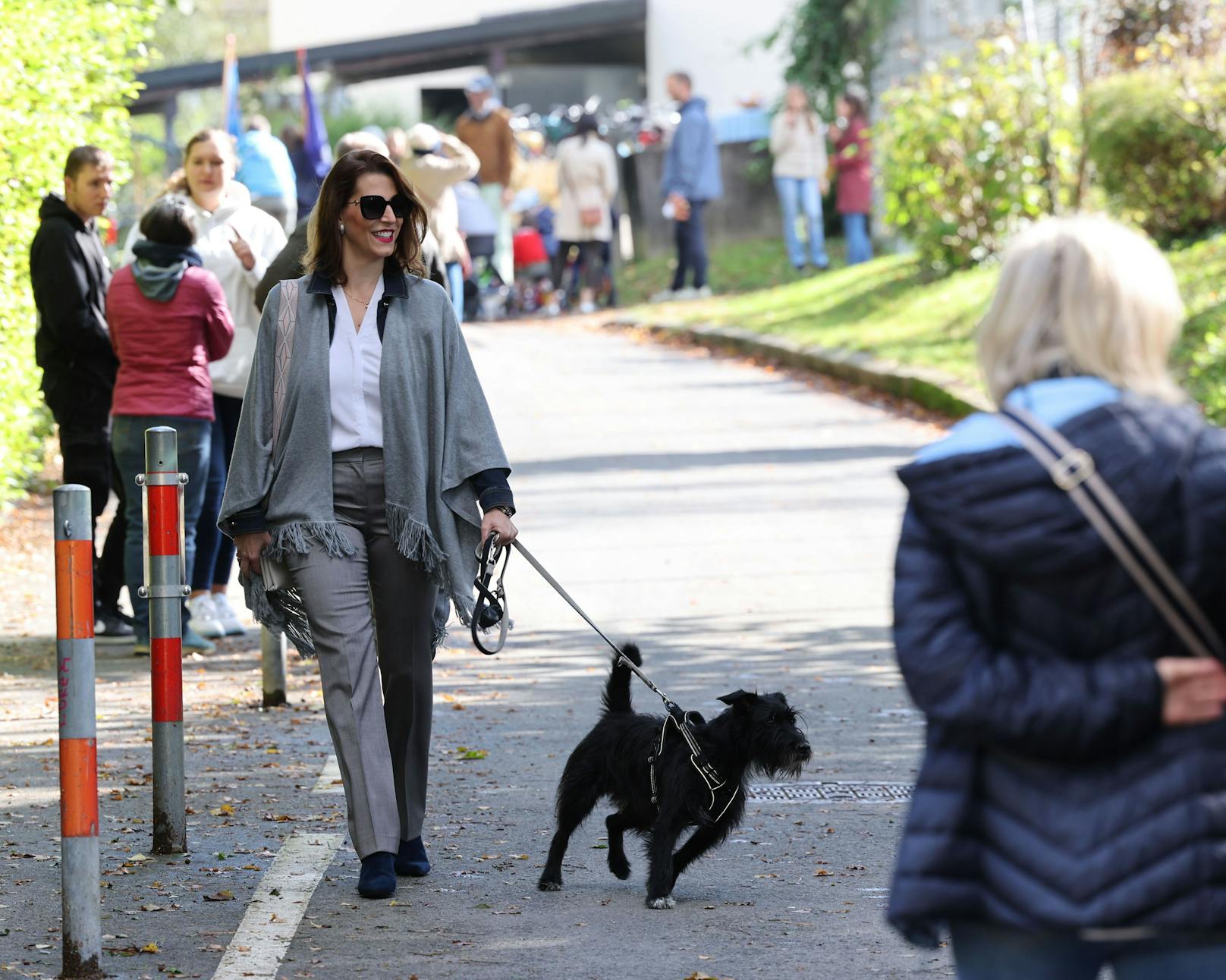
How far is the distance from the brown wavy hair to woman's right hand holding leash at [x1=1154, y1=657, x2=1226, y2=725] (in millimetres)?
3582

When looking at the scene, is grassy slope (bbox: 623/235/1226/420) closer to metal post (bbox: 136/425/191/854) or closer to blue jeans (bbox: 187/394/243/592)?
blue jeans (bbox: 187/394/243/592)

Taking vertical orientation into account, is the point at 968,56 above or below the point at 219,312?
above

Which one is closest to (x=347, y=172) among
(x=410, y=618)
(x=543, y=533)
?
(x=410, y=618)

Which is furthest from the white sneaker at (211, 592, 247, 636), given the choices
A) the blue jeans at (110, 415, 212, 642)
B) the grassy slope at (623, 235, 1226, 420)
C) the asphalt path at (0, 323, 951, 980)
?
the grassy slope at (623, 235, 1226, 420)

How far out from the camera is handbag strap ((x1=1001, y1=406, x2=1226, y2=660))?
9.15 ft

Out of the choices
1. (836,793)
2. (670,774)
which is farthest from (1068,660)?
(836,793)

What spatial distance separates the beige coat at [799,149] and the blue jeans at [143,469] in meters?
16.7

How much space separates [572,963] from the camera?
5.15 m

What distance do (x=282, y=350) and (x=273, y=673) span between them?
3.02 m

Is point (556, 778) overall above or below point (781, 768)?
below

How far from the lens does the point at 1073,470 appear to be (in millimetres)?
2799

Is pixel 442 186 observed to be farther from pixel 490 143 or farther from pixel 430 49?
Result: pixel 430 49

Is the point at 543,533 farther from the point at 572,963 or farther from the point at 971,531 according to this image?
the point at 971,531

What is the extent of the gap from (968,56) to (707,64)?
514 inches
